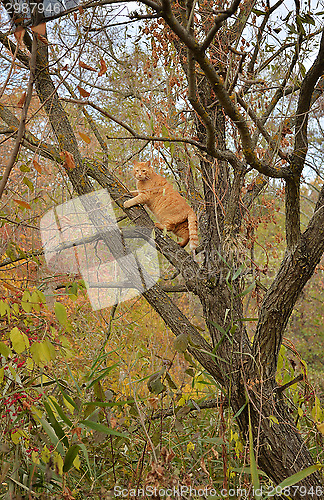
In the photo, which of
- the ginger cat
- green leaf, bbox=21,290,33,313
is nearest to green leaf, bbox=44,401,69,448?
green leaf, bbox=21,290,33,313

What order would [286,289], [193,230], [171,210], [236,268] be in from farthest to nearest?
[171,210] → [193,230] → [236,268] → [286,289]

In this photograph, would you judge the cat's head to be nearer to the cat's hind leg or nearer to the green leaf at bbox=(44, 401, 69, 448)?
the cat's hind leg

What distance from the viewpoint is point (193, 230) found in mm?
2498

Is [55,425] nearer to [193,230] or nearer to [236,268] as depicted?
[236,268]

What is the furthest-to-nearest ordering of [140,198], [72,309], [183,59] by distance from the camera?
[72,309] → [140,198] → [183,59]

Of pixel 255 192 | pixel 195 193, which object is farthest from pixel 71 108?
pixel 255 192

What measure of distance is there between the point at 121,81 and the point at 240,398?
107 inches

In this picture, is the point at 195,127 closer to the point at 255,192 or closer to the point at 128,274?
the point at 255,192

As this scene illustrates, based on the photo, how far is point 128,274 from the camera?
2.07 metres

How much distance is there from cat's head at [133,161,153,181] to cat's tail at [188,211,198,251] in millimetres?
608
